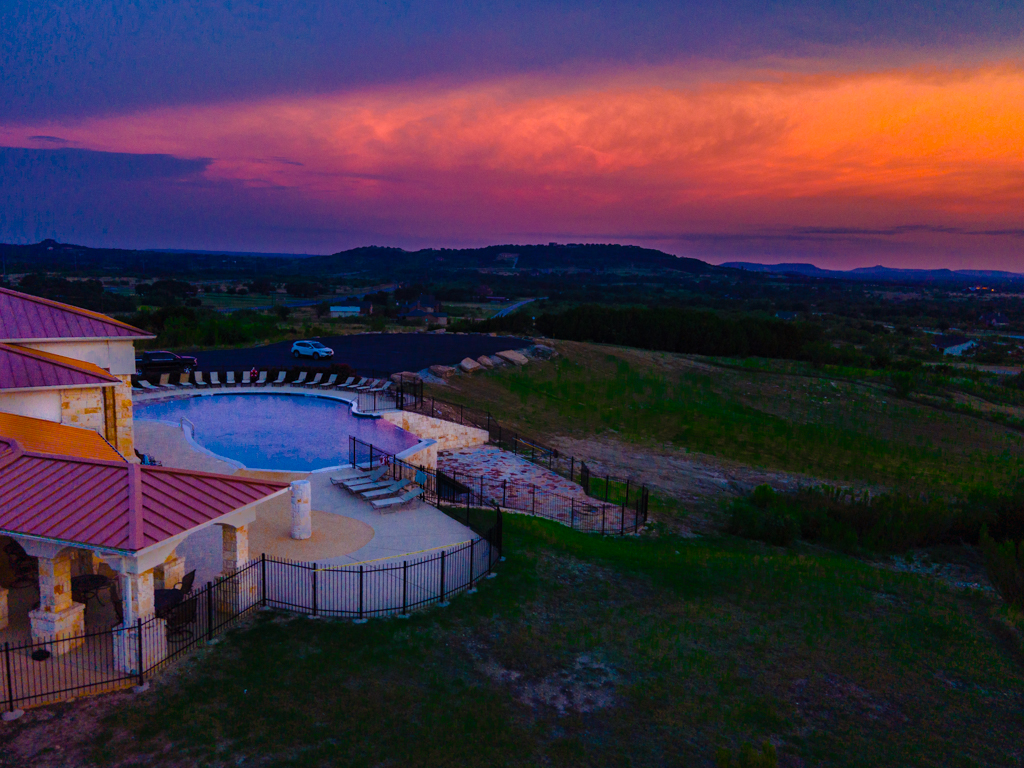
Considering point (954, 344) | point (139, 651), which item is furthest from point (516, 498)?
point (954, 344)

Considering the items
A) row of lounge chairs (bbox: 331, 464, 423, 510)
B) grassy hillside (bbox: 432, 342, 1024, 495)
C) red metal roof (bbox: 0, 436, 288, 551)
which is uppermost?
red metal roof (bbox: 0, 436, 288, 551)

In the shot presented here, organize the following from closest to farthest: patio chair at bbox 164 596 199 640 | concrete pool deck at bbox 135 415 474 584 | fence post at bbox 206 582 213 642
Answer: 1. patio chair at bbox 164 596 199 640
2. fence post at bbox 206 582 213 642
3. concrete pool deck at bbox 135 415 474 584

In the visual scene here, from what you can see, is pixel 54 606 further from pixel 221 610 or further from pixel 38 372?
pixel 38 372

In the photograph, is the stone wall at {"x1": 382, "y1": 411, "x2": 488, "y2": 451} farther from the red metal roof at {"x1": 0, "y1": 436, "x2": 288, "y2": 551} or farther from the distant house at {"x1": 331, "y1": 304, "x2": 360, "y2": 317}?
the distant house at {"x1": 331, "y1": 304, "x2": 360, "y2": 317}

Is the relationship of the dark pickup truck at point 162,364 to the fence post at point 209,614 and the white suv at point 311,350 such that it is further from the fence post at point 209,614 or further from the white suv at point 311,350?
the fence post at point 209,614

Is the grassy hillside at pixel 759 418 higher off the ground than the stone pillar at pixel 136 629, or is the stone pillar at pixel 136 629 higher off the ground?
the stone pillar at pixel 136 629

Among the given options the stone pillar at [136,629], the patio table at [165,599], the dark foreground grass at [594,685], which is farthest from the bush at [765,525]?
the stone pillar at [136,629]

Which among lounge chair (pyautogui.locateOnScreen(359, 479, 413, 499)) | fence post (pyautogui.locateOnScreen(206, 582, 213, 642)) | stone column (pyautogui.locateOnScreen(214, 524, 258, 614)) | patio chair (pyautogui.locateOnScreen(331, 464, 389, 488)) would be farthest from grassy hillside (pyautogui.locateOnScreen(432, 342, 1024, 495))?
fence post (pyautogui.locateOnScreen(206, 582, 213, 642))
